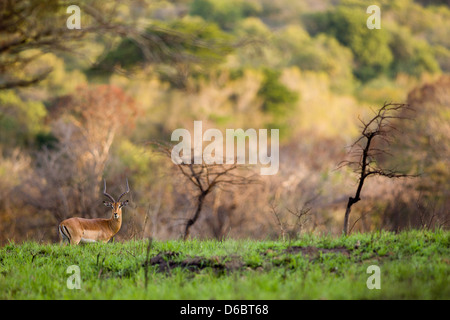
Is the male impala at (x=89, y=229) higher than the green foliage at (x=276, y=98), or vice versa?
the green foliage at (x=276, y=98)

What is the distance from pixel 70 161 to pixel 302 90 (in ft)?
166

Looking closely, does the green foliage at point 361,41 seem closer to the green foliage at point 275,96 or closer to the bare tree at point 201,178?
the green foliage at point 275,96

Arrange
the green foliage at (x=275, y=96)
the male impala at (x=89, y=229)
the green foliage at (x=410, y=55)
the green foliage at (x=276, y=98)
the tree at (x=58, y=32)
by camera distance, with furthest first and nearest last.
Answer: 1. the green foliage at (x=410, y=55)
2. the green foliage at (x=275, y=96)
3. the green foliage at (x=276, y=98)
4. the male impala at (x=89, y=229)
5. the tree at (x=58, y=32)

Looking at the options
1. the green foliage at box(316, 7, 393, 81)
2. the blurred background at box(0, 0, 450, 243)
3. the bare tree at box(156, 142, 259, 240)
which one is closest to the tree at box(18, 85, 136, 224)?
the blurred background at box(0, 0, 450, 243)

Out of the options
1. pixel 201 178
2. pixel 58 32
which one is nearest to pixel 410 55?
pixel 201 178

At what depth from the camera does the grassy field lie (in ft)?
24.9

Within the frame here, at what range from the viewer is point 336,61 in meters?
96.3

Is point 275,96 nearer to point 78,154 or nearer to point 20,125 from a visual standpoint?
point 20,125

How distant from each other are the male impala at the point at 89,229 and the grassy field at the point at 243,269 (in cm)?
81

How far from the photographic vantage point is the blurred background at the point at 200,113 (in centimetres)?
1206

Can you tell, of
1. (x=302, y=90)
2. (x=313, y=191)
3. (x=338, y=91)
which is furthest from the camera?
(x=338, y=91)

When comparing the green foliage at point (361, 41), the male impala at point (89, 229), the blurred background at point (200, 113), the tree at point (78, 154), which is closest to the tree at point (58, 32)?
the blurred background at point (200, 113)

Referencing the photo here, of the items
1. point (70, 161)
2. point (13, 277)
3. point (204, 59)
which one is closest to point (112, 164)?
point (70, 161)
